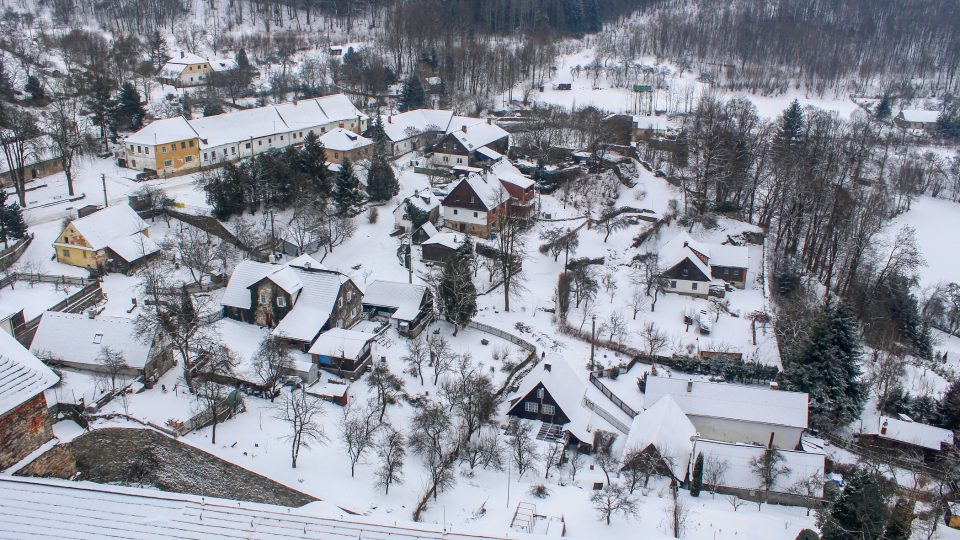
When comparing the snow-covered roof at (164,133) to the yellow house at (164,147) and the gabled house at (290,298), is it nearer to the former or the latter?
the yellow house at (164,147)

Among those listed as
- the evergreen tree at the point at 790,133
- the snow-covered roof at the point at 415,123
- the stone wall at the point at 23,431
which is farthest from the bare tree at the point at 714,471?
the snow-covered roof at the point at 415,123

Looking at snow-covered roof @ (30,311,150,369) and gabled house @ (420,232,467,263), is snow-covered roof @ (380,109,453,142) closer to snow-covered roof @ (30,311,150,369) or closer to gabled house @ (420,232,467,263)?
gabled house @ (420,232,467,263)

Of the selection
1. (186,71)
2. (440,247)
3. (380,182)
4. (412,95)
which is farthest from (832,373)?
(186,71)

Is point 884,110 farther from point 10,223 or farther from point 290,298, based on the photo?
point 10,223

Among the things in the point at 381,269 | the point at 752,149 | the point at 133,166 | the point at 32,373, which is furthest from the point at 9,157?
the point at 752,149

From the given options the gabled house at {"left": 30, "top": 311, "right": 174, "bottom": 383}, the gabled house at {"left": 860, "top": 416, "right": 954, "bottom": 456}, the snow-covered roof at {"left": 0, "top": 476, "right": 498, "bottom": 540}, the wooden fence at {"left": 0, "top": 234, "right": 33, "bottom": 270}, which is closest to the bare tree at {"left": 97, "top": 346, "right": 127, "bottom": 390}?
the gabled house at {"left": 30, "top": 311, "right": 174, "bottom": 383}

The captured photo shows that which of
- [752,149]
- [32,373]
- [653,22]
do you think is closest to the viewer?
[32,373]

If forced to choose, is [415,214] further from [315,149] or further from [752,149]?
[752,149]
